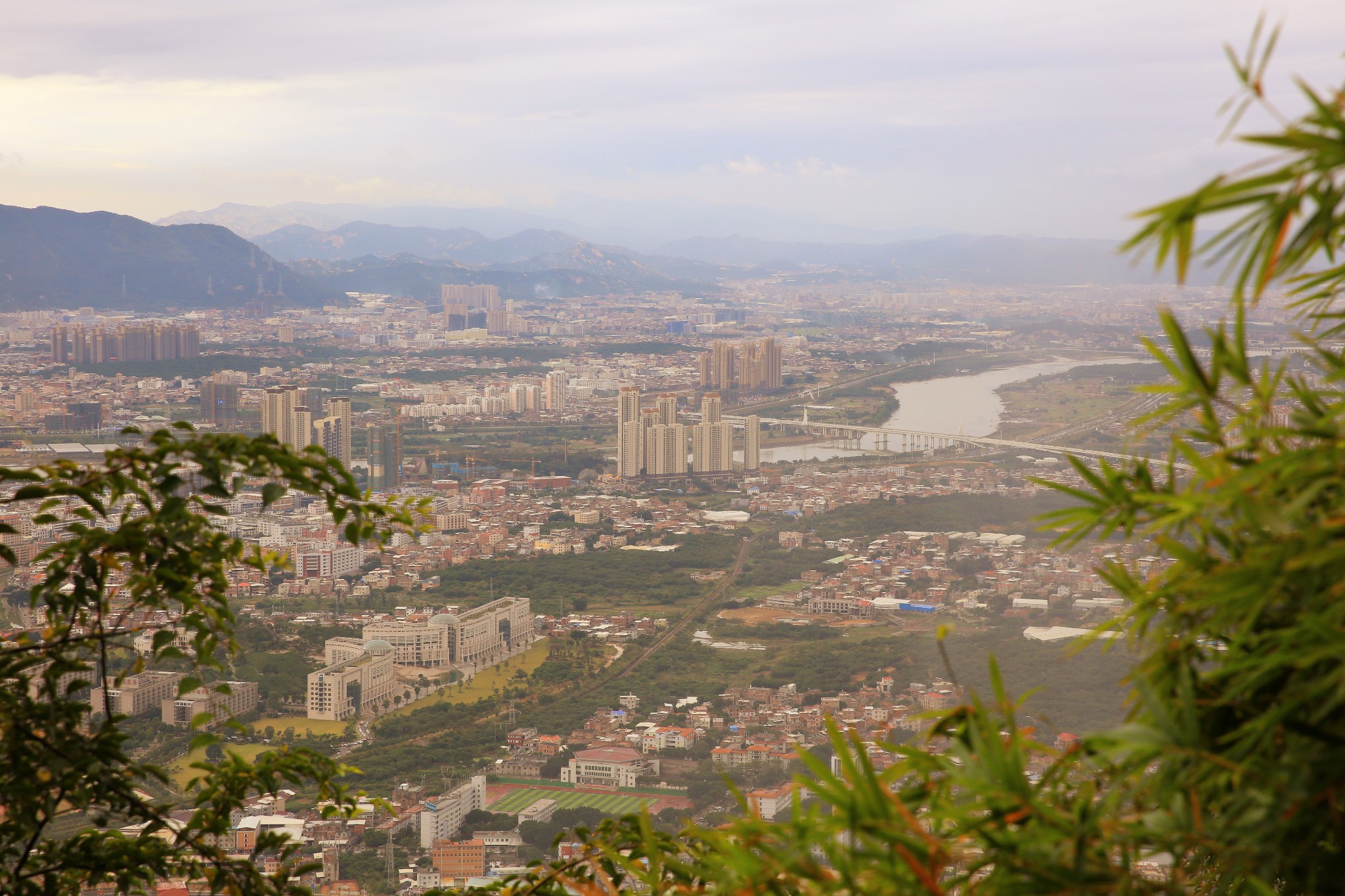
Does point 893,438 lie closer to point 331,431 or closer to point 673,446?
point 673,446

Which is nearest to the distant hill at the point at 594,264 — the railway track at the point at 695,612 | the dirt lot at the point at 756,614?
the railway track at the point at 695,612

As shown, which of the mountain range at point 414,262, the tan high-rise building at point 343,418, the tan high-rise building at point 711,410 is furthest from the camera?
the mountain range at point 414,262

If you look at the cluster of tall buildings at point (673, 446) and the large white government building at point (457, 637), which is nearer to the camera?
the large white government building at point (457, 637)

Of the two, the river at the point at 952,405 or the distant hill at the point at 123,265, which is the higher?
the distant hill at the point at 123,265

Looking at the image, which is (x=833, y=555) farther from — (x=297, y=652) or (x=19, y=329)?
(x=19, y=329)

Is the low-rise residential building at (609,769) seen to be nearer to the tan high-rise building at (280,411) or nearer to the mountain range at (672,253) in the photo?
the tan high-rise building at (280,411)

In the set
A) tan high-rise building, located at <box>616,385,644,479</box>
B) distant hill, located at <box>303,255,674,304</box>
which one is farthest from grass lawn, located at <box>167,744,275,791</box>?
distant hill, located at <box>303,255,674,304</box>

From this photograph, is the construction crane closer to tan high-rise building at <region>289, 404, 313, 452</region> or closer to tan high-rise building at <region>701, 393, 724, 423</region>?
tan high-rise building at <region>289, 404, 313, 452</region>
